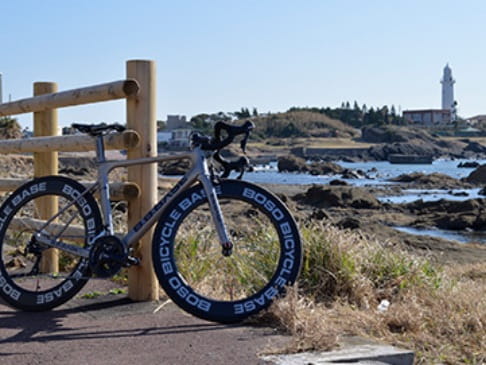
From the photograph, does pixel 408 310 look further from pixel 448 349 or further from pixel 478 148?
pixel 478 148

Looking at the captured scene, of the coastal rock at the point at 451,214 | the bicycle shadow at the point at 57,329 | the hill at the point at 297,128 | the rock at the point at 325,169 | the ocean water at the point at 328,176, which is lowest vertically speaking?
the ocean water at the point at 328,176

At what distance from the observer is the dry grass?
14.1 ft

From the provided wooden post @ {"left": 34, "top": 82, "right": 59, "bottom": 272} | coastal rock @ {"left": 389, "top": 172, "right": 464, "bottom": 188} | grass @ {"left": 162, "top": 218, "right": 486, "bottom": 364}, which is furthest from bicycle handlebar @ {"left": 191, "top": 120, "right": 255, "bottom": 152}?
coastal rock @ {"left": 389, "top": 172, "right": 464, "bottom": 188}

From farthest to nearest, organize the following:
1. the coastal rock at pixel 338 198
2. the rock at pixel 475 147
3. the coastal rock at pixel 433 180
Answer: the rock at pixel 475 147 → the coastal rock at pixel 433 180 → the coastal rock at pixel 338 198

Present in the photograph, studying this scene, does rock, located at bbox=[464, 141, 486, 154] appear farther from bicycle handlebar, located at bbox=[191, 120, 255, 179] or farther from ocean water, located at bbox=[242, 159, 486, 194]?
bicycle handlebar, located at bbox=[191, 120, 255, 179]

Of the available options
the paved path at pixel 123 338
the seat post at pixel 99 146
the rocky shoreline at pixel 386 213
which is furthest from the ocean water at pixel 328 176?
the paved path at pixel 123 338

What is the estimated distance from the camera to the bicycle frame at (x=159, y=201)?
488 centimetres

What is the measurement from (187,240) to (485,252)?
692 inches

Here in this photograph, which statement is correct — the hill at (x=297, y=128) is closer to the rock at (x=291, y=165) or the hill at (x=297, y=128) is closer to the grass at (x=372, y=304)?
the rock at (x=291, y=165)

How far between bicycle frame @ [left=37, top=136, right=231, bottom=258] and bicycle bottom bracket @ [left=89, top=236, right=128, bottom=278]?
49mm

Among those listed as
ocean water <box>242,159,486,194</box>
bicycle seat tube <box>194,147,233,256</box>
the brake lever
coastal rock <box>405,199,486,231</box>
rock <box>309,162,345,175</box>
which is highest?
the brake lever

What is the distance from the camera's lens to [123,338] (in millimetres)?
4523

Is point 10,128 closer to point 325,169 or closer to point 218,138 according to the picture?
point 218,138

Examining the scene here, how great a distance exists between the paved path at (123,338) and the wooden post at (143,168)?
232 millimetres
